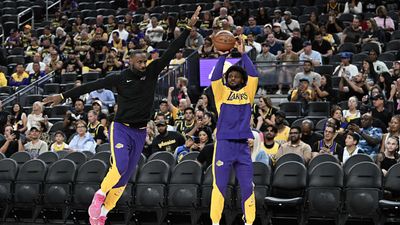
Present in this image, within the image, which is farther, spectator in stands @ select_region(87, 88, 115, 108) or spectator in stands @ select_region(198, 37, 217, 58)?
spectator in stands @ select_region(198, 37, 217, 58)

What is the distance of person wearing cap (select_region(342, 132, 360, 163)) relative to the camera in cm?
1220

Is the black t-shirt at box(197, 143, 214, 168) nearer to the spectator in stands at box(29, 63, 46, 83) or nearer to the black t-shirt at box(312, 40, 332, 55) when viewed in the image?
the black t-shirt at box(312, 40, 332, 55)

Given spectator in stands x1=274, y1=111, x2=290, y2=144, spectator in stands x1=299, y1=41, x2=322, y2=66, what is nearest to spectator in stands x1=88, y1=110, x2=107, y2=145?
spectator in stands x1=274, y1=111, x2=290, y2=144

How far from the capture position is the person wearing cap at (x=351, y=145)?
12203mm

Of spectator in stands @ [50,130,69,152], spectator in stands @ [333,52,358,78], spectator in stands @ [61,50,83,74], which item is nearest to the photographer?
spectator in stands @ [50,130,69,152]

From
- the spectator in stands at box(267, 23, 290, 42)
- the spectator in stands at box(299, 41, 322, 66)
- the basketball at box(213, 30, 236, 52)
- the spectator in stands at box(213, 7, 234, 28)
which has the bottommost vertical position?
the spectator in stands at box(299, 41, 322, 66)

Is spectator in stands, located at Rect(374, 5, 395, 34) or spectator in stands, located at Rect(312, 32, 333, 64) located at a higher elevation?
spectator in stands, located at Rect(374, 5, 395, 34)

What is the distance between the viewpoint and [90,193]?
41.7 ft

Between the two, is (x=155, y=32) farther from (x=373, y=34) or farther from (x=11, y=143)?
(x=11, y=143)

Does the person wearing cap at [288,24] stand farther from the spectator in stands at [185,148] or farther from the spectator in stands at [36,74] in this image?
the spectator in stands at [185,148]

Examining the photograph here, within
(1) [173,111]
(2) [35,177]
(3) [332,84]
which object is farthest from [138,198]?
(3) [332,84]

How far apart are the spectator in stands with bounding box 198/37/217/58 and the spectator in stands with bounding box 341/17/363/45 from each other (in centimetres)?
303

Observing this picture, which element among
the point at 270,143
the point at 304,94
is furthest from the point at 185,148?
the point at 304,94

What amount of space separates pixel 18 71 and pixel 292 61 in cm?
681
